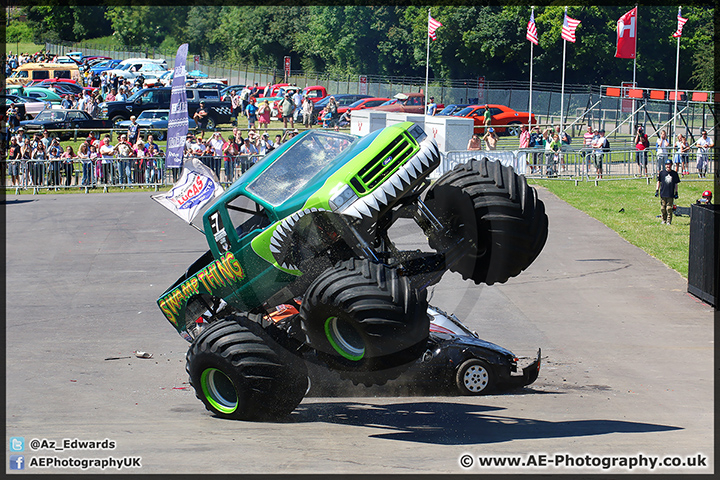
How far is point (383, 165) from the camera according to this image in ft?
22.1

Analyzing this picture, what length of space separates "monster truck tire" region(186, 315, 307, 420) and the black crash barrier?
30.3 ft

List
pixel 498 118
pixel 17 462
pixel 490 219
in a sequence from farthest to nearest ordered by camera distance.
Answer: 1. pixel 498 118
2. pixel 490 219
3. pixel 17 462

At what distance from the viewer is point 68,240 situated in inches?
779

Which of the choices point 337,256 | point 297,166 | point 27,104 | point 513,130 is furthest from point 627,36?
point 337,256

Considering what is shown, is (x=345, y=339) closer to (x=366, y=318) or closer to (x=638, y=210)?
(x=366, y=318)

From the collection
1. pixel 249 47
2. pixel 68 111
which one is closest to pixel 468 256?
pixel 68 111

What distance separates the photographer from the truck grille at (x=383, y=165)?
6.65 metres

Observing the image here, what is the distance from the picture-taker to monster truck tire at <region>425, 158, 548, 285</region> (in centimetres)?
724

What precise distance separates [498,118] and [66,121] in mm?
22445

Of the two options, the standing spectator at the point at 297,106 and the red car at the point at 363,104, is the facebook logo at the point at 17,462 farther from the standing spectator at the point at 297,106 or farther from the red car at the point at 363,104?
the red car at the point at 363,104

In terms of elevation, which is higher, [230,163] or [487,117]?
[487,117]

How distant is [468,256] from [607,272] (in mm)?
9943

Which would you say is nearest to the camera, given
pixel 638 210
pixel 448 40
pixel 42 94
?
pixel 638 210

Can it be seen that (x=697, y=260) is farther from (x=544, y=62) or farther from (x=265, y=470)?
(x=544, y=62)
